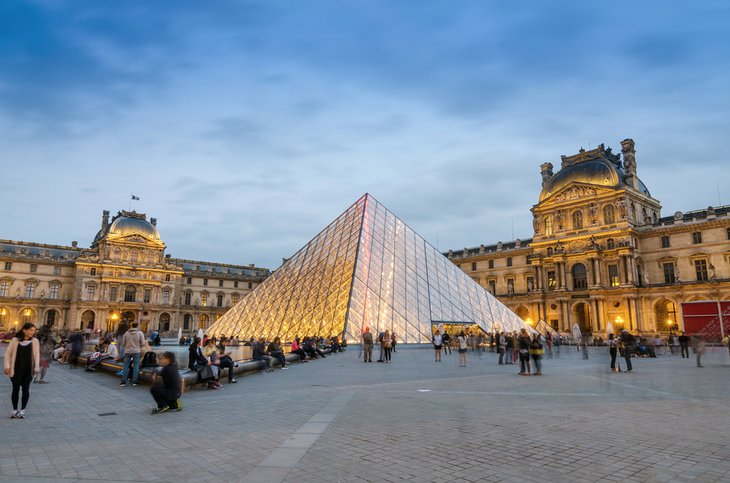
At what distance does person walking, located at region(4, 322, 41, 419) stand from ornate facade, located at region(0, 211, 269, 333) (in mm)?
56833

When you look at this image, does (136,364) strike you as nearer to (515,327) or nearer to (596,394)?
(596,394)

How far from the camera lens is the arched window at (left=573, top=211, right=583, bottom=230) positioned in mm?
49625

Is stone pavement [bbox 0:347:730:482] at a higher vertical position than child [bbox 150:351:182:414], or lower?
lower

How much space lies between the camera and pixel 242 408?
22.8 feet

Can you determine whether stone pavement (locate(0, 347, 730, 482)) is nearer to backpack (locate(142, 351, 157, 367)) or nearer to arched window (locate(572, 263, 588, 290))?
backpack (locate(142, 351, 157, 367))

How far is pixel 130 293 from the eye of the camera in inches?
2395

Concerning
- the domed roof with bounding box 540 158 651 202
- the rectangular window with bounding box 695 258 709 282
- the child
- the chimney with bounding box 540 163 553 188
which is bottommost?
the child

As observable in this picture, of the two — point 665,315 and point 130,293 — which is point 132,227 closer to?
point 130,293

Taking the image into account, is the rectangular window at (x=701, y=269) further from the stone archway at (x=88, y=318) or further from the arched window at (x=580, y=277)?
the stone archway at (x=88, y=318)

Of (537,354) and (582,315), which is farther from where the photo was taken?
(582,315)

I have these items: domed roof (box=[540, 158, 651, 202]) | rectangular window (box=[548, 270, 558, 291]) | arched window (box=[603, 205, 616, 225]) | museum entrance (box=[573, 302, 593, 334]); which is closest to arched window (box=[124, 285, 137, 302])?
rectangular window (box=[548, 270, 558, 291])

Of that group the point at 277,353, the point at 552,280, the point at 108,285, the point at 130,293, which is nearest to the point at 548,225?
the point at 552,280

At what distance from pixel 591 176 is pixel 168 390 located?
51.1 meters

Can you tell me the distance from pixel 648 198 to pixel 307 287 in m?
43.9
